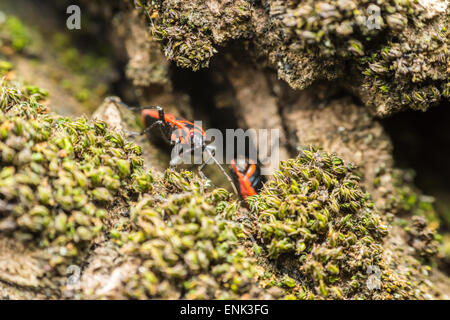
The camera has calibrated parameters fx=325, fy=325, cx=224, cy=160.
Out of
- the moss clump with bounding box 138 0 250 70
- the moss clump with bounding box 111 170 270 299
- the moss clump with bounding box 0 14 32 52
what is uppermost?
the moss clump with bounding box 0 14 32 52

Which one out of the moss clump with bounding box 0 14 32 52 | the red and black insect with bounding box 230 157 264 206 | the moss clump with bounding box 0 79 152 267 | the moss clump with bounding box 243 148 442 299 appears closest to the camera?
the moss clump with bounding box 0 79 152 267

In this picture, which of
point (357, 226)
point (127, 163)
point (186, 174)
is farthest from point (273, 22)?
point (357, 226)

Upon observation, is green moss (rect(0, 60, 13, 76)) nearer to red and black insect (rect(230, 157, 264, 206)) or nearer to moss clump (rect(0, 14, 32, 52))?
moss clump (rect(0, 14, 32, 52))

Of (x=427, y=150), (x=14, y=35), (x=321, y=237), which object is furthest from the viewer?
(x=427, y=150)

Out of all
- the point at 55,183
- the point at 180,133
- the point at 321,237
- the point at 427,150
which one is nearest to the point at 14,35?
the point at 180,133

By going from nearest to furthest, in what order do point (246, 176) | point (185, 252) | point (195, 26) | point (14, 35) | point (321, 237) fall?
point (185, 252) → point (321, 237) → point (195, 26) → point (246, 176) → point (14, 35)

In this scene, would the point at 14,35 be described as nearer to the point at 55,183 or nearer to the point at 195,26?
the point at 195,26

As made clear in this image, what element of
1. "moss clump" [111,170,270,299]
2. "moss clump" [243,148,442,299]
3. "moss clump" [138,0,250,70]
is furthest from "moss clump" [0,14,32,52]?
"moss clump" [243,148,442,299]
